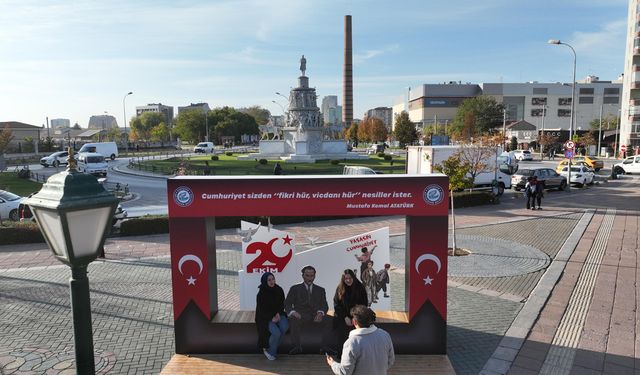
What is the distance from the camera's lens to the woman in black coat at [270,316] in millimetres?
7304

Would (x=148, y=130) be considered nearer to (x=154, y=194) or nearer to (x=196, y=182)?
(x=154, y=194)

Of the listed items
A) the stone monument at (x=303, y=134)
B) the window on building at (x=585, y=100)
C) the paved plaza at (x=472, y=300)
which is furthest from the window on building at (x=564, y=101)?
the paved plaza at (x=472, y=300)

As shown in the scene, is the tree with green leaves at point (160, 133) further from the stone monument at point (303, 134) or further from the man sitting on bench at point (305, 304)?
the man sitting on bench at point (305, 304)

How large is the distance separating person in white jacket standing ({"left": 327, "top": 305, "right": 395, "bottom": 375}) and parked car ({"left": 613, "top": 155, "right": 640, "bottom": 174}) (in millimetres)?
38726

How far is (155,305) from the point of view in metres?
10.3

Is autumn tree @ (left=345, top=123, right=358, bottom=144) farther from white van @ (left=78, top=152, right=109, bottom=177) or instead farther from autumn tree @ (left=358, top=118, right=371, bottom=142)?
white van @ (left=78, top=152, right=109, bottom=177)

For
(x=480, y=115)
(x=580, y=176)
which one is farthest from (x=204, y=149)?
(x=580, y=176)

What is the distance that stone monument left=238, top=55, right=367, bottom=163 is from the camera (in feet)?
192

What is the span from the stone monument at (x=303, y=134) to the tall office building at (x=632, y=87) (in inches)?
1494

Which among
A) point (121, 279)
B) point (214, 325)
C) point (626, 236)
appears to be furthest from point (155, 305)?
point (626, 236)

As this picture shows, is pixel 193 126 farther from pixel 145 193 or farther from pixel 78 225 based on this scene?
pixel 78 225

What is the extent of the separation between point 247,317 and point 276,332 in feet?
2.40

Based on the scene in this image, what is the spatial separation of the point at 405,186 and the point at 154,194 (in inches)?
926

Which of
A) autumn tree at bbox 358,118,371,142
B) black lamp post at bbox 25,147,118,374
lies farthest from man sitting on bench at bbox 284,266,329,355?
autumn tree at bbox 358,118,371,142
